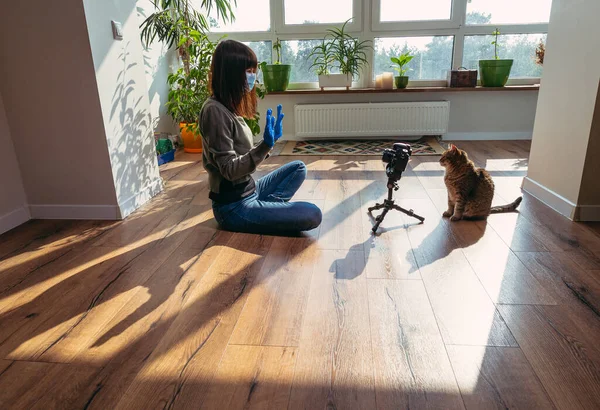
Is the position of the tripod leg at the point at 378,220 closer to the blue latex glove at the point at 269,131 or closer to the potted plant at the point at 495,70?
the blue latex glove at the point at 269,131

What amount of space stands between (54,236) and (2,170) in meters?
0.50

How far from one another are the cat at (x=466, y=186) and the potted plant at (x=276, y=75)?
8.68 ft

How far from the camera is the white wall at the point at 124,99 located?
2234mm

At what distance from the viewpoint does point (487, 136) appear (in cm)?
457

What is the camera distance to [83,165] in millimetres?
2352

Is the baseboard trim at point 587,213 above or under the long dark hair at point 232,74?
under

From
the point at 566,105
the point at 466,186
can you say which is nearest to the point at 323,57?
the point at 566,105

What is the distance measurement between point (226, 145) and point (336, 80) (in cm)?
279

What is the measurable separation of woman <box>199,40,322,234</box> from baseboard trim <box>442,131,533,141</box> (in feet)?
9.87

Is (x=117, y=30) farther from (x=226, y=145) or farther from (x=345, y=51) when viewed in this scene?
(x=345, y=51)

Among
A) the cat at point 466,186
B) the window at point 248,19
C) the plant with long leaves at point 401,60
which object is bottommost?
the cat at point 466,186

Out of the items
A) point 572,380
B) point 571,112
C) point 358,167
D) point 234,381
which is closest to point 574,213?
point 571,112

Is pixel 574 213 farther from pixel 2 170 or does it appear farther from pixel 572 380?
pixel 2 170

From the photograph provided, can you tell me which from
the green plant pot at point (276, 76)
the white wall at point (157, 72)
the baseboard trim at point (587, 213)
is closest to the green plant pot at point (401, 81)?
the green plant pot at point (276, 76)
